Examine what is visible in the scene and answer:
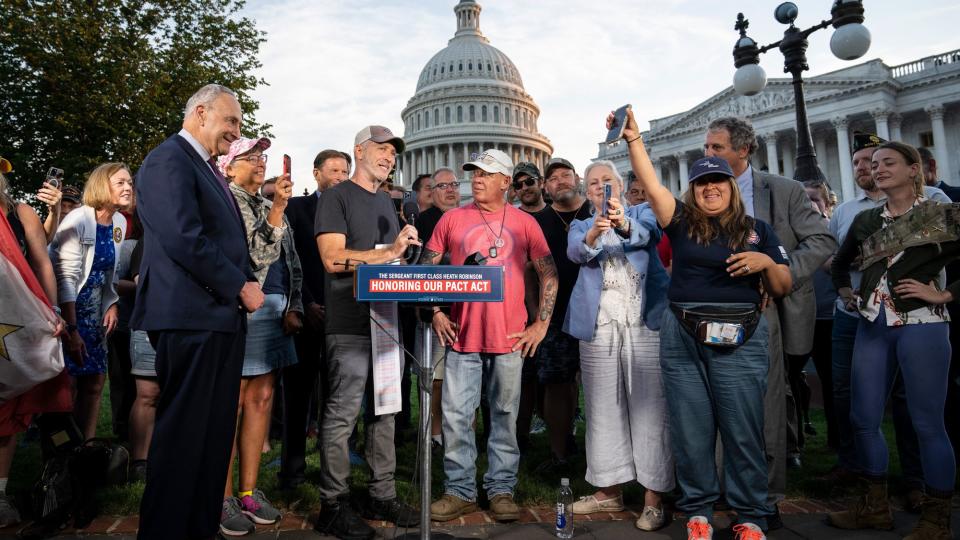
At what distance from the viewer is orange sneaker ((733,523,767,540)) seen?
128 inches

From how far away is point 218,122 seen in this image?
3.21 metres

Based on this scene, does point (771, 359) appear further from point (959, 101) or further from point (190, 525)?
point (959, 101)

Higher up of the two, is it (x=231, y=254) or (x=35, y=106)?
(x=35, y=106)

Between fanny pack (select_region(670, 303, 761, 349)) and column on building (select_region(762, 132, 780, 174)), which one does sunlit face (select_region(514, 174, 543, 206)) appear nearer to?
fanny pack (select_region(670, 303, 761, 349))

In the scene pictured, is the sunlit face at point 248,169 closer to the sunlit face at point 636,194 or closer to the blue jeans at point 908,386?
the sunlit face at point 636,194

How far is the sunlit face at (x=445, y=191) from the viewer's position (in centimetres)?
695

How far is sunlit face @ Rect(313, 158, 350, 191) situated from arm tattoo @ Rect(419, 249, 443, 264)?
1.41 meters

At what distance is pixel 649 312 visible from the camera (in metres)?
4.10

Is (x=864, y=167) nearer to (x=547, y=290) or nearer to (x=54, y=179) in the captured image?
(x=547, y=290)

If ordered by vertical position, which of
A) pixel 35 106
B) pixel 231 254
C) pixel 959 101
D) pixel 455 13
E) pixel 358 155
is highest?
pixel 455 13

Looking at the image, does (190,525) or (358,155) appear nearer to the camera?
(190,525)

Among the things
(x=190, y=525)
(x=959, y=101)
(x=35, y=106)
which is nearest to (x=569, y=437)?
(x=190, y=525)

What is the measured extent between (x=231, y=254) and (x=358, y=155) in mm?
1189

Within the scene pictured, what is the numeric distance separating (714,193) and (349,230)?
7.47 ft
